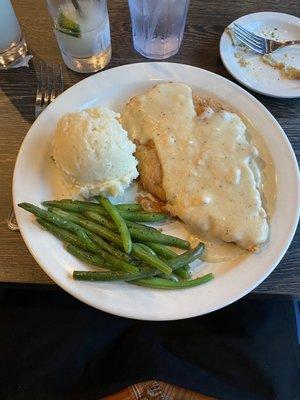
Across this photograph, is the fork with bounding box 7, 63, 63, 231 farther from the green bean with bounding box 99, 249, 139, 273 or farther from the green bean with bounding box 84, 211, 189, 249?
the green bean with bounding box 99, 249, 139, 273

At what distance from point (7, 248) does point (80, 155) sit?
1.27 ft

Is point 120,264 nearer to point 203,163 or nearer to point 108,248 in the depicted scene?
point 108,248

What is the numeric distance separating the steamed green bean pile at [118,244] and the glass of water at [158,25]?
2.52 feet

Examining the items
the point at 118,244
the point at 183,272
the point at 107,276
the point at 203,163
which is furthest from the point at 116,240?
the point at 203,163

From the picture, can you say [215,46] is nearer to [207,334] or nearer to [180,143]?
[180,143]

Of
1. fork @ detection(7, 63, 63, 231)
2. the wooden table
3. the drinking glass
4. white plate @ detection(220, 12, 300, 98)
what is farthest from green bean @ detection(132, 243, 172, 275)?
the drinking glass

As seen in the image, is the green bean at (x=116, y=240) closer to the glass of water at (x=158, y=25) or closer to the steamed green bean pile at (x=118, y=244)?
the steamed green bean pile at (x=118, y=244)

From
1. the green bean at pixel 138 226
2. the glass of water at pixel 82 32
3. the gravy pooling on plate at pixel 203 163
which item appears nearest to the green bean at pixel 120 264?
the green bean at pixel 138 226

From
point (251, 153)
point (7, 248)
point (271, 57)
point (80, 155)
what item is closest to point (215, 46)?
point (271, 57)

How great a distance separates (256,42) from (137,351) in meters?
1.28

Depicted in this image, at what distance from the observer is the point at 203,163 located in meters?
1.43

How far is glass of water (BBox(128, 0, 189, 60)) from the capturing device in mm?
1694

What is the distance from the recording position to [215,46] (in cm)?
185

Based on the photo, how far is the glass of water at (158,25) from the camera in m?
1.69
